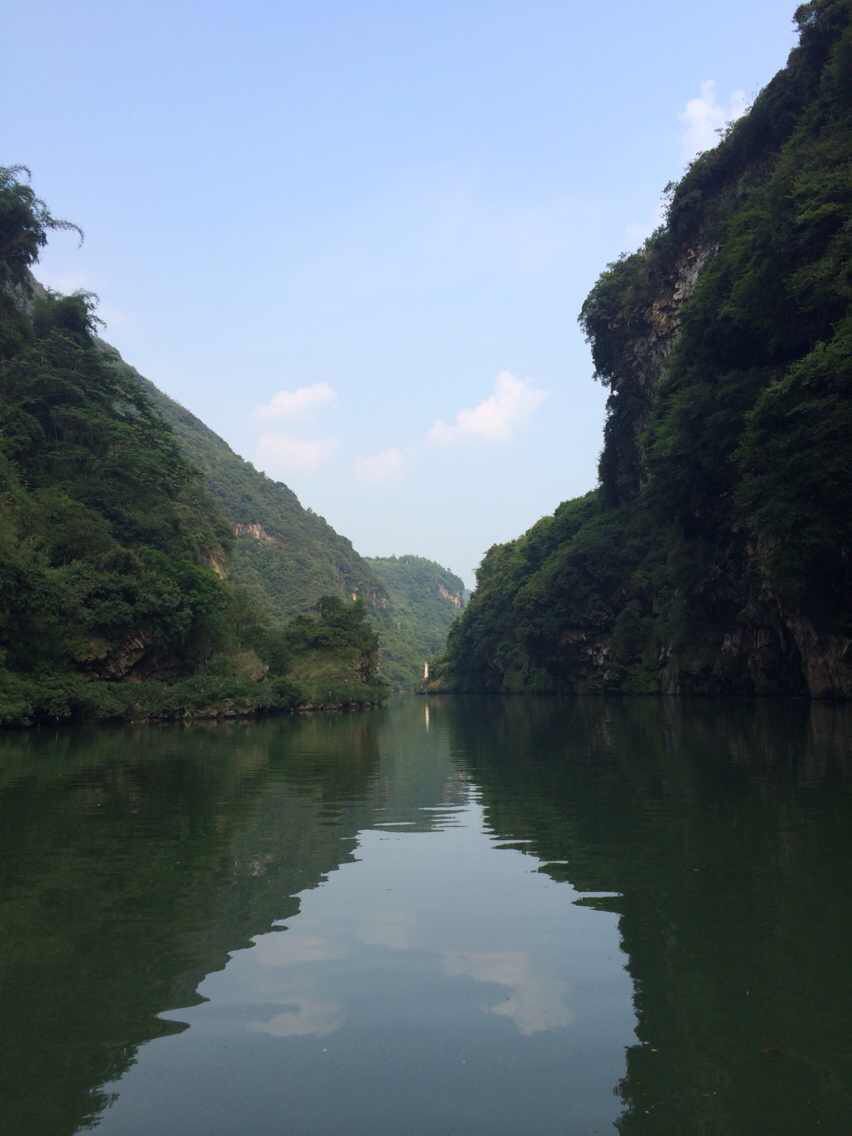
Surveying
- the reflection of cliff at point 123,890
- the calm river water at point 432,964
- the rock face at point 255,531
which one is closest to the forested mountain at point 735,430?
the calm river water at point 432,964

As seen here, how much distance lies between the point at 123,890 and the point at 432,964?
2.88 meters

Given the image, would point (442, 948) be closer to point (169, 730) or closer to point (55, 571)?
point (169, 730)

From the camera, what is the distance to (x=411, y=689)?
137875mm

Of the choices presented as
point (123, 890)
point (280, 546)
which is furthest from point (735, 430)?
point (280, 546)

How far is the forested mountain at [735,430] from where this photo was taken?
23812 millimetres

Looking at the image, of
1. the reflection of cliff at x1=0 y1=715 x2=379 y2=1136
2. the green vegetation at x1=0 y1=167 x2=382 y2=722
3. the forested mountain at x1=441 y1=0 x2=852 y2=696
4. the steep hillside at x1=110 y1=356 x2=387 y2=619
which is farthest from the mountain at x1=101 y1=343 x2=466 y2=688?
the reflection of cliff at x1=0 y1=715 x2=379 y2=1136

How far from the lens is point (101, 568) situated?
34.4 m

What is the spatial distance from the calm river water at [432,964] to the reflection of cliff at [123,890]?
0.03m

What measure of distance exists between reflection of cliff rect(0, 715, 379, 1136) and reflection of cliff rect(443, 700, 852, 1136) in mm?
2204

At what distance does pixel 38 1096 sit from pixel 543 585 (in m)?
65.9

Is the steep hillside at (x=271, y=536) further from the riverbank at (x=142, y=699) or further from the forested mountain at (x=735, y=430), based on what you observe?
Answer: the riverbank at (x=142, y=699)

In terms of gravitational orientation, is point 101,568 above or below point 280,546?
below

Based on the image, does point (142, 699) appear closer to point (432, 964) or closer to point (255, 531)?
point (432, 964)

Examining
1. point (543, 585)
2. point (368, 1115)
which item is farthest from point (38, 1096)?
point (543, 585)
